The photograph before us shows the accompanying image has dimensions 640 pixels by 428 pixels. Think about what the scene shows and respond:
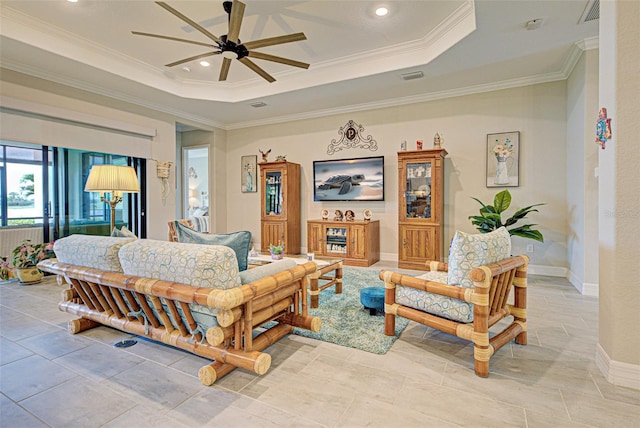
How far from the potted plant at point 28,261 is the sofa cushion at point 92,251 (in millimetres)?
2338

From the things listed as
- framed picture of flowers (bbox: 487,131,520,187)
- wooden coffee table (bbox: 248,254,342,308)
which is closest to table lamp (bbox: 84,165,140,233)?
wooden coffee table (bbox: 248,254,342,308)

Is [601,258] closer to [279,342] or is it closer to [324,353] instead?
[324,353]

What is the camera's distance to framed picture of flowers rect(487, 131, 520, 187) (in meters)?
4.74

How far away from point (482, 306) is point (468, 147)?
381 centimetres

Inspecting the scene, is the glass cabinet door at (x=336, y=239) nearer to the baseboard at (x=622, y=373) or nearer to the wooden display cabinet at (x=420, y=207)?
the wooden display cabinet at (x=420, y=207)

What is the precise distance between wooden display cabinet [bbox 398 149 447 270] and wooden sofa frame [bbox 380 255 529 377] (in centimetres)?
250

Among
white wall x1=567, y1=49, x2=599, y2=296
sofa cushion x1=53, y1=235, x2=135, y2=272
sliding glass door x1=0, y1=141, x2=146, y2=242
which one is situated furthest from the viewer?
sliding glass door x1=0, y1=141, x2=146, y2=242

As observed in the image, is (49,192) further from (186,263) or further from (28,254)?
(186,263)

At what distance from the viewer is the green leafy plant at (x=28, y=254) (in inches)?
163

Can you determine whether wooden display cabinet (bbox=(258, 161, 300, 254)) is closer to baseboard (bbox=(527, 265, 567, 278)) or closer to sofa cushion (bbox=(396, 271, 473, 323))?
sofa cushion (bbox=(396, 271, 473, 323))

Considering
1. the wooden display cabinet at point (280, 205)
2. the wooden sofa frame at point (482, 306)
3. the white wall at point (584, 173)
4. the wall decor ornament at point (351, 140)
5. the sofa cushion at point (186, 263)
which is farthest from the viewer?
the wooden display cabinet at point (280, 205)

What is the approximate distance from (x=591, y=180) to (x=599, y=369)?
252 centimetres

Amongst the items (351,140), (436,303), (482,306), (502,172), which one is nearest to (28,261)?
(436,303)

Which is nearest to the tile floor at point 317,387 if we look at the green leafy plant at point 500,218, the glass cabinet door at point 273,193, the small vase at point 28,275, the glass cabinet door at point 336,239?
the green leafy plant at point 500,218
